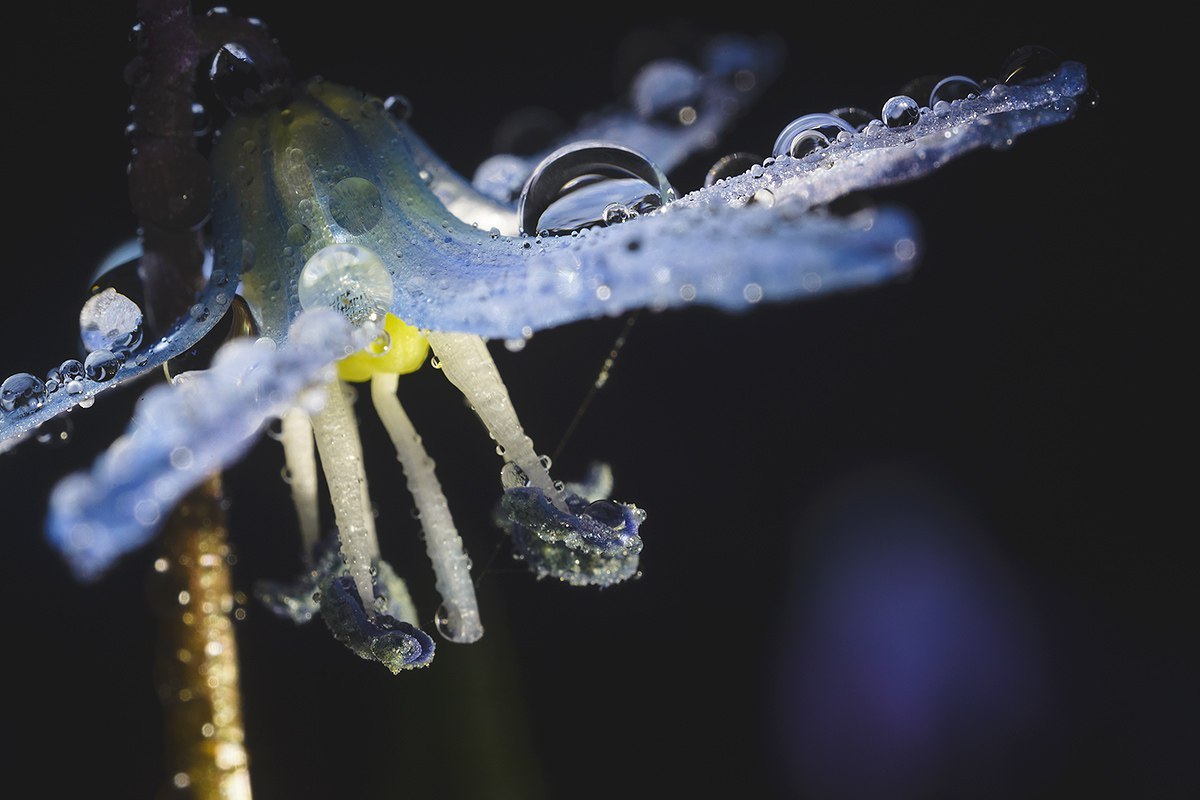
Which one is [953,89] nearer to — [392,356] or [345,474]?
[392,356]


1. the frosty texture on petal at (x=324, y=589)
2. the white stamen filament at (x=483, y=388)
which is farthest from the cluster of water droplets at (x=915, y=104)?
the frosty texture on petal at (x=324, y=589)

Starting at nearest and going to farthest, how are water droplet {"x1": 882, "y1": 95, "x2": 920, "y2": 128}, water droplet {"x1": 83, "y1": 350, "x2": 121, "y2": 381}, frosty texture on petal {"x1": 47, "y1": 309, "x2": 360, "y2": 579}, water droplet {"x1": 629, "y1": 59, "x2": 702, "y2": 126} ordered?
frosty texture on petal {"x1": 47, "y1": 309, "x2": 360, "y2": 579} → water droplet {"x1": 882, "y1": 95, "x2": 920, "y2": 128} → water droplet {"x1": 83, "y1": 350, "x2": 121, "y2": 381} → water droplet {"x1": 629, "y1": 59, "x2": 702, "y2": 126}

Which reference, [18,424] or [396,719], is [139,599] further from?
[18,424]

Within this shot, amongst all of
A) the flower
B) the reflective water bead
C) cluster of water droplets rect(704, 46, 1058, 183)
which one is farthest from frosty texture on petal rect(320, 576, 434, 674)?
cluster of water droplets rect(704, 46, 1058, 183)

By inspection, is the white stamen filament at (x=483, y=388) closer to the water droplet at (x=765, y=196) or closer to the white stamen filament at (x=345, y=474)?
the white stamen filament at (x=345, y=474)

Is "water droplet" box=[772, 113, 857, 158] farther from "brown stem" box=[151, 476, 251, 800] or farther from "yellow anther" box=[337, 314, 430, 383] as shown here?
"brown stem" box=[151, 476, 251, 800]

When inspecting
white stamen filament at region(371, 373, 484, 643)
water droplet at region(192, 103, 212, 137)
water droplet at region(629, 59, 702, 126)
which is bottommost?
white stamen filament at region(371, 373, 484, 643)

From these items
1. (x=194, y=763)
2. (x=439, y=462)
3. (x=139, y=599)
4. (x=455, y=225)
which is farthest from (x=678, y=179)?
(x=194, y=763)

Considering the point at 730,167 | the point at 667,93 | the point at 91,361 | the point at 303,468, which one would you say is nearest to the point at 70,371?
the point at 91,361
